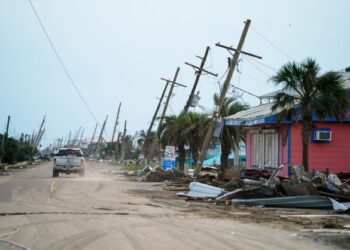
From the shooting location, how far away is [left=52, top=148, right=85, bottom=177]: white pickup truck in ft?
128

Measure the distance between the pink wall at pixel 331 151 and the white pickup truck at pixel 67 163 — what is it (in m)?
16.2

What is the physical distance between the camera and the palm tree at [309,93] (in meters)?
24.4

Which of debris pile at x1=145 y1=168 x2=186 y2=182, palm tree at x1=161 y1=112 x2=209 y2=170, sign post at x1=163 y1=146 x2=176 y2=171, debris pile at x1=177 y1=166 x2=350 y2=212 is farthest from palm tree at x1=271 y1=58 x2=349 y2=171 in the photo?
palm tree at x1=161 y1=112 x2=209 y2=170

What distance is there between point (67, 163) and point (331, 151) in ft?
60.2

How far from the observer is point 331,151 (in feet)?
99.4

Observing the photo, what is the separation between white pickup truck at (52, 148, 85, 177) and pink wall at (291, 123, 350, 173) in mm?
16197

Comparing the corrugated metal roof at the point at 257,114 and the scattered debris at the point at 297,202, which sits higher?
the corrugated metal roof at the point at 257,114

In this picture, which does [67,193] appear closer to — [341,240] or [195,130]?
[341,240]

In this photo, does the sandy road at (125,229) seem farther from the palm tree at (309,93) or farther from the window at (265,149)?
the window at (265,149)

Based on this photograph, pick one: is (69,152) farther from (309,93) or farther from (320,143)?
(309,93)

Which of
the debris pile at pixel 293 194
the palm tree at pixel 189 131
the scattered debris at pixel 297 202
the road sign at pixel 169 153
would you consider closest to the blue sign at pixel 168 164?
the road sign at pixel 169 153

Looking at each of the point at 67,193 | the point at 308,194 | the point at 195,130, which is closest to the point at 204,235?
the point at 308,194

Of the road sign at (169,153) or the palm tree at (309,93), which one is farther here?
the road sign at (169,153)

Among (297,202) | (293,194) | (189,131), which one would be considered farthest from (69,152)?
(297,202)
